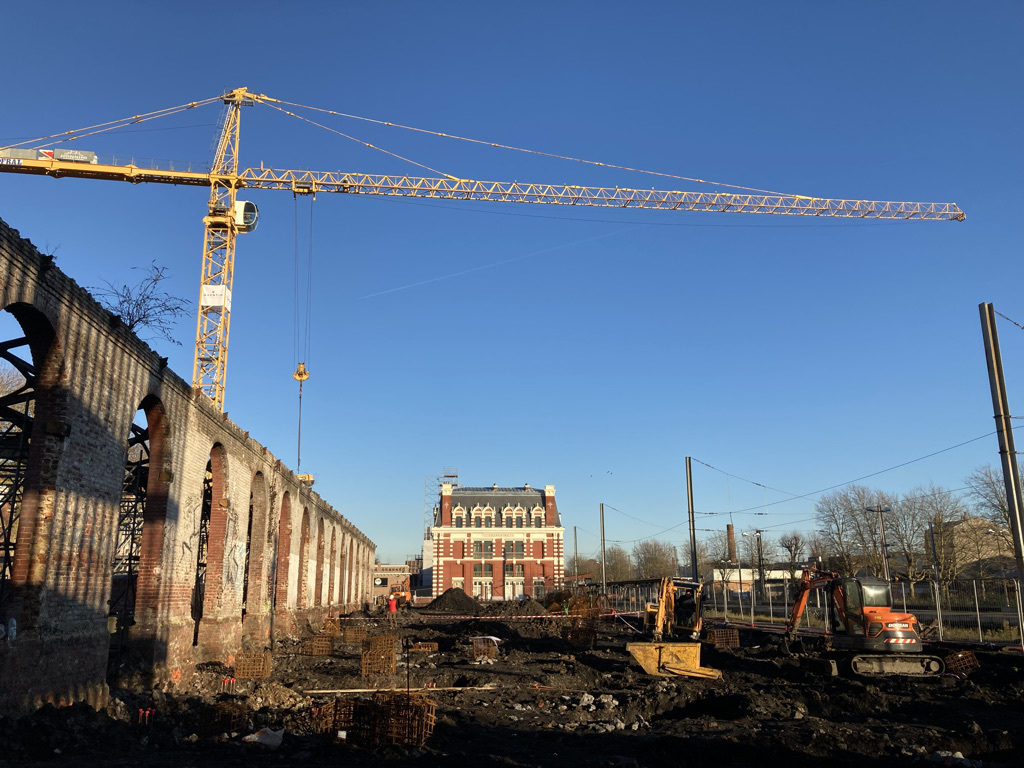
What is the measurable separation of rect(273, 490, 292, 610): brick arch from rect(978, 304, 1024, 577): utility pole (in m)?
21.5

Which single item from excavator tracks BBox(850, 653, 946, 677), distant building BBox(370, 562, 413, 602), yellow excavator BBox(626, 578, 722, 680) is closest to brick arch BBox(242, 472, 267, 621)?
yellow excavator BBox(626, 578, 722, 680)

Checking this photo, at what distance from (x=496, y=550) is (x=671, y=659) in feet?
182

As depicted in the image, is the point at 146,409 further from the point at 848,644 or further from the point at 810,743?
the point at 848,644

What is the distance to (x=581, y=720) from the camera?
45.7ft

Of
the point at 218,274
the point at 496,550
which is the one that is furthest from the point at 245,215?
the point at 496,550

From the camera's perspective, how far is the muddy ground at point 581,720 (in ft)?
34.5

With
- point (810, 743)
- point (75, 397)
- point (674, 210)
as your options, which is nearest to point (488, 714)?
point (810, 743)

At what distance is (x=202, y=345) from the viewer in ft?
121

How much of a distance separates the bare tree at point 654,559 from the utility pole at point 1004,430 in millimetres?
78450

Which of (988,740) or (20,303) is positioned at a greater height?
(20,303)

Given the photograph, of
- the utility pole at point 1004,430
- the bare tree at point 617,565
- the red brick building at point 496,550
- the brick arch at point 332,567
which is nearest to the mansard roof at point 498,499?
the red brick building at point 496,550

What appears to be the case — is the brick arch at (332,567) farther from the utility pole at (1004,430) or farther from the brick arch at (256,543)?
the utility pole at (1004,430)

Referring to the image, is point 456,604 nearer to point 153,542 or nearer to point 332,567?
point 332,567

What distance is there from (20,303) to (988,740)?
50.6ft
